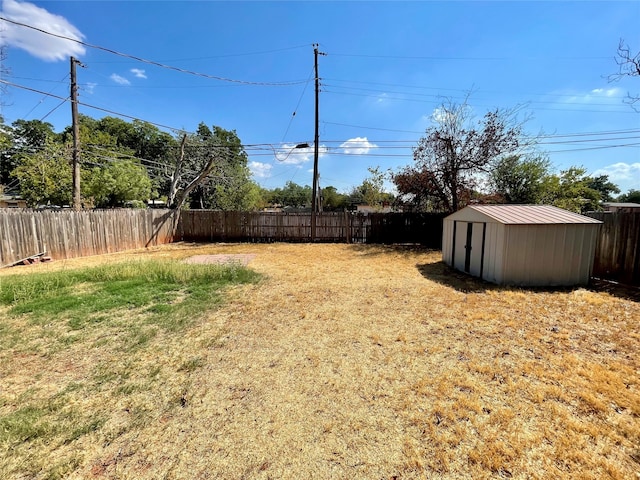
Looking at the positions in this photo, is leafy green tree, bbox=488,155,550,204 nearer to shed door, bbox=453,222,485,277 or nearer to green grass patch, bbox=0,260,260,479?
shed door, bbox=453,222,485,277

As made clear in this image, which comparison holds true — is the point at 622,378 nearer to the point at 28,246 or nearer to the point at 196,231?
the point at 28,246

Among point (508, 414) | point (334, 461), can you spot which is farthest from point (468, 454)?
point (334, 461)

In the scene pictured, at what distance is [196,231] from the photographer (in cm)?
1423

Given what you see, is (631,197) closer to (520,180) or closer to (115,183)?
(520,180)

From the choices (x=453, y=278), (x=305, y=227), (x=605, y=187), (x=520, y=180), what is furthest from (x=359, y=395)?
(x=605, y=187)

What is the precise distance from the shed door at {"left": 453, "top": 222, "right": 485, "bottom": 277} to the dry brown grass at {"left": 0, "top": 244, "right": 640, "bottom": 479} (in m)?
2.41

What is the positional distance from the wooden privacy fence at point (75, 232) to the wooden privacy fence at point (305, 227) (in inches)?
67.5

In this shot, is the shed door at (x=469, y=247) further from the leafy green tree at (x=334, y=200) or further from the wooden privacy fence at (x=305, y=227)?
the leafy green tree at (x=334, y=200)

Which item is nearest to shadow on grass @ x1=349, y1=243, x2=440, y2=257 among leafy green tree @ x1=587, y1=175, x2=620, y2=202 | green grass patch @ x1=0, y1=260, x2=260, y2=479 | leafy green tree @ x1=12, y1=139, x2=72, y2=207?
green grass patch @ x1=0, y1=260, x2=260, y2=479

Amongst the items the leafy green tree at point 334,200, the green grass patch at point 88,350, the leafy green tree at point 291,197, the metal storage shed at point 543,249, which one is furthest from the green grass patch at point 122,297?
the leafy green tree at point 291,197

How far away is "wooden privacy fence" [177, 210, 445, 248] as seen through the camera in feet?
43.9

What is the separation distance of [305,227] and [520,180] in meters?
10.8

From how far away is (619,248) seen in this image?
6.24 m

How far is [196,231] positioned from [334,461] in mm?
13831
